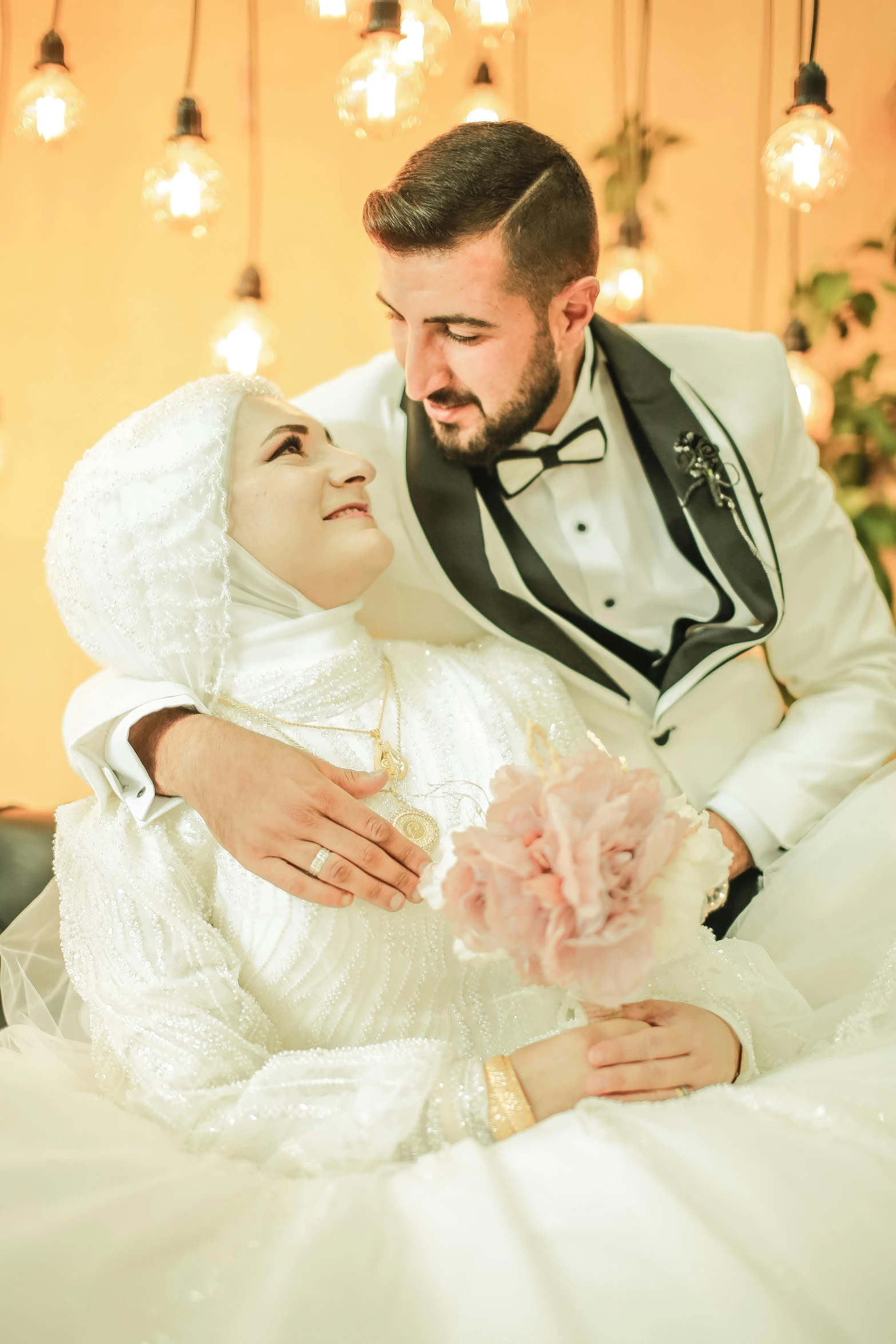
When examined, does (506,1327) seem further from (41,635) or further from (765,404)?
(41,635)

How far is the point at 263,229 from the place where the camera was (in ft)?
13.8

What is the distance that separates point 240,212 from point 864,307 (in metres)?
2.42

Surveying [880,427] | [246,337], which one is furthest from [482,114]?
[880,427]

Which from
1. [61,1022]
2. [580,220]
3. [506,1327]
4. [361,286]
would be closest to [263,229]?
[361,286]

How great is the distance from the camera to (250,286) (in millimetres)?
3537

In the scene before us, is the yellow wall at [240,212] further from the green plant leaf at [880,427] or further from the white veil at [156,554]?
the white veil at [156,554]

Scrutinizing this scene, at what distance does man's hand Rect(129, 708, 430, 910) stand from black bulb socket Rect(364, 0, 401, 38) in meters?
1.45

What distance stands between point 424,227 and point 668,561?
82cm

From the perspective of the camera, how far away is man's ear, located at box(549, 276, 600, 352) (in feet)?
6.42

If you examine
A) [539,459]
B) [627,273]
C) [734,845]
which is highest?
[627,273]

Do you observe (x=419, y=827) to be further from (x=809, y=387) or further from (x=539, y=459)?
(x=809, y=387)

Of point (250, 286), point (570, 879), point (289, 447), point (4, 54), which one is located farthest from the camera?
point (4, 54)

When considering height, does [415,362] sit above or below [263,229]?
below

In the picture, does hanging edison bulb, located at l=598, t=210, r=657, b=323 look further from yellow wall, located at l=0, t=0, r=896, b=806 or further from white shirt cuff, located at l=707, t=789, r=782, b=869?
white shirt cuff, located at l=707, t=789, r=782, b=869
